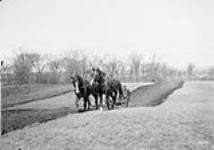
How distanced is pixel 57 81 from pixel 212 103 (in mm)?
3026

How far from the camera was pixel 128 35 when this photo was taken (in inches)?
137

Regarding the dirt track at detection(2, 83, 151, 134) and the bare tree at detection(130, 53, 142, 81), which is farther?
the bare tree at detection(130, 53, 142, 81)

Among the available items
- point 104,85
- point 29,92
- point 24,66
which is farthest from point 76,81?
point 24,66

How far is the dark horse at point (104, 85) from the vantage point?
3.73 m

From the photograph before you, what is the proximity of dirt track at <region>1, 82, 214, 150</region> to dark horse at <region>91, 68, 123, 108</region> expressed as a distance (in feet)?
2.93

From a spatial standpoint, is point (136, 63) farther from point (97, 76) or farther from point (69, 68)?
point (69, 68)

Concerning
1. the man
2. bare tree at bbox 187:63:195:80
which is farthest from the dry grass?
bare tree at bbox 187:63:195:80

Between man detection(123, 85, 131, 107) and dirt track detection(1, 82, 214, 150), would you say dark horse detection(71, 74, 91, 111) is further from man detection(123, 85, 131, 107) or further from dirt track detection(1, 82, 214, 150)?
man detection(123, 85, 131, 107)

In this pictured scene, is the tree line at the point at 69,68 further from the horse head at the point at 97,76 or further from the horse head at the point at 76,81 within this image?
the horse head at the point at 76,81

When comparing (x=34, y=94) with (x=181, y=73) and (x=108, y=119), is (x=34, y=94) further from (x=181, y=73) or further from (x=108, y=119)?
(x=181, y=73)

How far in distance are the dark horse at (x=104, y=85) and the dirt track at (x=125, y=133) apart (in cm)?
89

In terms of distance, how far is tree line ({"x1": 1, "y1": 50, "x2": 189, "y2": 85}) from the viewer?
3267 mm

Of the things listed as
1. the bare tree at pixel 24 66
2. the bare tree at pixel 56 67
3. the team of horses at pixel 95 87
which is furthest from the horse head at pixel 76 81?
the bare tree at pixel 24 66

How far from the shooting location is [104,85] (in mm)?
3828
